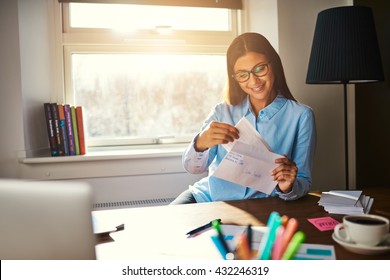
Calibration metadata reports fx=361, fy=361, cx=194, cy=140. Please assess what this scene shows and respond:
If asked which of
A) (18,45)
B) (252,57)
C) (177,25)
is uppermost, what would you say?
(177,25)

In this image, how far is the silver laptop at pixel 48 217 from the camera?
0.37 m

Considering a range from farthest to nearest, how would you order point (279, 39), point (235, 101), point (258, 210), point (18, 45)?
point (279, 39), point (18, 45), point (235, 101), point (258, 210)

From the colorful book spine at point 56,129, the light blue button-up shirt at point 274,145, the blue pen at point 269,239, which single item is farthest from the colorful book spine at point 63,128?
the blue pen at point 269,239

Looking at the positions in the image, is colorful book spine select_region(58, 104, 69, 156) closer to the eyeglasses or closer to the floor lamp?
the eyeglasses

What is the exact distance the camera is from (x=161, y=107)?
6.47 feet

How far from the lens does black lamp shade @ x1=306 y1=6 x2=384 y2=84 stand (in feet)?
4.48

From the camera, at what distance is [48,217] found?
1.24 feet

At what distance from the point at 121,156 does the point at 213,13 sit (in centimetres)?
97

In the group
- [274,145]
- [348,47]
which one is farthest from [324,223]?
[348,47]

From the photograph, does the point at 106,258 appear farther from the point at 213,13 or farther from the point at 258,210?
the point at 213,13

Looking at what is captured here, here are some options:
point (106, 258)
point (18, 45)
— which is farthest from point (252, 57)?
point (18, 45)

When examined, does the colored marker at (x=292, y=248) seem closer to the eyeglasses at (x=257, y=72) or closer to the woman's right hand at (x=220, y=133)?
the woman's right hand at (x=220, y=133)

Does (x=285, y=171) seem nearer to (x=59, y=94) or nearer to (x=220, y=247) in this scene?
(x=220, y=247)

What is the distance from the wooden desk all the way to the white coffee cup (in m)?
0.03
